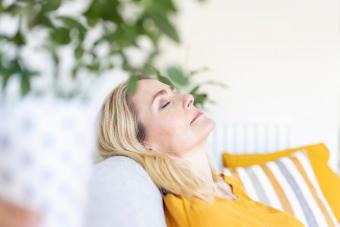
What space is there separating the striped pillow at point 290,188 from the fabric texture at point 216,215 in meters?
0.44

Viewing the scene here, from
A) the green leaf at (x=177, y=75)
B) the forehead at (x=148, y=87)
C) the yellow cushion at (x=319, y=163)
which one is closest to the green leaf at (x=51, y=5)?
the green leaf at (x=177, y=75)

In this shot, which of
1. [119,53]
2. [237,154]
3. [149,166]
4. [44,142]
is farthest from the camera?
[237,154]

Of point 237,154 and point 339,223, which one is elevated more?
point 237,154

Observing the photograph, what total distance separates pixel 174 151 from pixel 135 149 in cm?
13

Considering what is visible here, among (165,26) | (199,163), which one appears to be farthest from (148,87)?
(165,26)

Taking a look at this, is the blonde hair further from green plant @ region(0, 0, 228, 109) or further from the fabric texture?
green plant @ region(0, 0, 228, 109)

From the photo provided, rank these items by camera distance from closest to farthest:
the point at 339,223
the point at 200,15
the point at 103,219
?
the point at 103,219, the point at 339,223, the point at 200,15

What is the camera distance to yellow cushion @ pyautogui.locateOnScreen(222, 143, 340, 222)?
2076 millimetres

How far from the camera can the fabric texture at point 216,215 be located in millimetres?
1307

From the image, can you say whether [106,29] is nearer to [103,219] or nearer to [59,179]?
[59,179]

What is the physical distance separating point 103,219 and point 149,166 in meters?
0.27

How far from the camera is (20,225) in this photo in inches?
14.8

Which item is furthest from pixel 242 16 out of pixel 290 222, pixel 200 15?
pixel 290 222

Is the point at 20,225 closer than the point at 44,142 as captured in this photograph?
Yes
